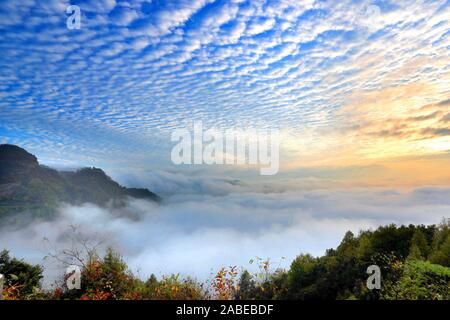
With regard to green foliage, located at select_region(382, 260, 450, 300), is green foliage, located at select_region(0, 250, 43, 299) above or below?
below

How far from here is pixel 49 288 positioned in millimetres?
8727

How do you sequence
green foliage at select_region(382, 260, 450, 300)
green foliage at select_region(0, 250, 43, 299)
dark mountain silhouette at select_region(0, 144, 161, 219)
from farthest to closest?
dark mountain silhouette at select_region(0, 144, 161, 219), green foliage at select_region(0, 250, 43, 299), green foliage at select_region(382, 260, 450, 300)

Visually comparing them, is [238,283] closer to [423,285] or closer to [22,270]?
[423,285]

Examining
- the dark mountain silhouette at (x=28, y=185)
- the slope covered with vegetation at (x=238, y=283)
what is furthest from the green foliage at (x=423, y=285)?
the dark mountain silhouette at (x=28, y=185)

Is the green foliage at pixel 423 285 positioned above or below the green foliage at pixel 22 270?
above

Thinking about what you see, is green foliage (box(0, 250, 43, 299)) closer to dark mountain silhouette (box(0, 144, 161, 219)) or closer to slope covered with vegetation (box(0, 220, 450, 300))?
slope covered with vegetation (box(0, 220, 450, 300))

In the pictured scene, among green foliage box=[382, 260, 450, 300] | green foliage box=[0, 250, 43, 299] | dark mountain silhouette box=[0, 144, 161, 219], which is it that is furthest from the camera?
dark mountain silhouette box=[0, 144, 161, 219]

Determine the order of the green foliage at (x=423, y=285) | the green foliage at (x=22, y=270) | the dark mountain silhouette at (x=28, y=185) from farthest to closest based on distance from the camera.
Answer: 1. the dark mountain silhouette at (x=28, y=185)
2. the green foliage at (x=22, y=270)
3. the green foliage at (x=423, y=285)

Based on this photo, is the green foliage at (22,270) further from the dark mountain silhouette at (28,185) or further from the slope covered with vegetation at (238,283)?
the dark mountain silhouette at (28,185)

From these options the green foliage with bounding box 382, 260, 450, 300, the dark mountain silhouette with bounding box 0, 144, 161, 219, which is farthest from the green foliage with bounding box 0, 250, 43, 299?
the dark mountain silhouette with bounding box 0, 144, 161, 219

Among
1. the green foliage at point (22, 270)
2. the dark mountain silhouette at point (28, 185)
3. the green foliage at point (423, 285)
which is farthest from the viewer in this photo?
the dark mountain silhouette at point (28, 185)
